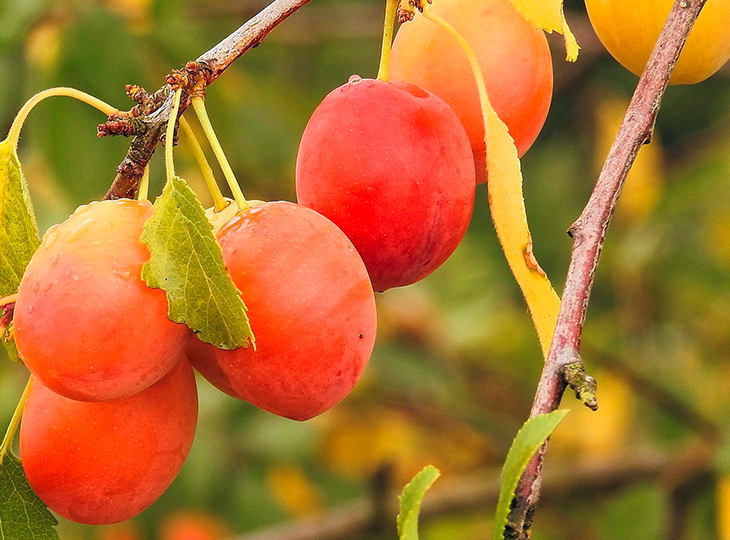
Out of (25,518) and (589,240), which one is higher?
(589,240)

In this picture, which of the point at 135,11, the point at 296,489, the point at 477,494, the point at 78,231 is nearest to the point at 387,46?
the point at 78,231

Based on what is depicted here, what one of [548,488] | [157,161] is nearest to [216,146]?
[157,161]

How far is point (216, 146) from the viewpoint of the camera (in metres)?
0.63

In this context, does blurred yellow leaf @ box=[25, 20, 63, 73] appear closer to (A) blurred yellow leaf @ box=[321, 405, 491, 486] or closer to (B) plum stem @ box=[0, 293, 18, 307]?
(B) plum stem @ box=[0, 293, 18, 307]

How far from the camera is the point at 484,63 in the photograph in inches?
28.9

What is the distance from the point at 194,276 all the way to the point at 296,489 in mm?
1799

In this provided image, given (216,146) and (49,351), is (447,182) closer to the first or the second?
(216,146)

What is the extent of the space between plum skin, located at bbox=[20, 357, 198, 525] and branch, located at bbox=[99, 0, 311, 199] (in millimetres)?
133

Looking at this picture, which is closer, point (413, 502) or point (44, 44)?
point (413, 502)

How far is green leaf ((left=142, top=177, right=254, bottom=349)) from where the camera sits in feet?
1.84

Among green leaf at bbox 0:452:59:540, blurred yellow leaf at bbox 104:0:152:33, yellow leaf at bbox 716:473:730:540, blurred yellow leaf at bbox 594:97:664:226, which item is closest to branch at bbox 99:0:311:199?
green leaf at bbox 0:452:59:540

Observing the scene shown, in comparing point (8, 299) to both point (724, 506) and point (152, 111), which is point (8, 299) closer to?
point (152, 111)

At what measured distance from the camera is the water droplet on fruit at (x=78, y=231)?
58cm

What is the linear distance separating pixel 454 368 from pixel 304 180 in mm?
1467
